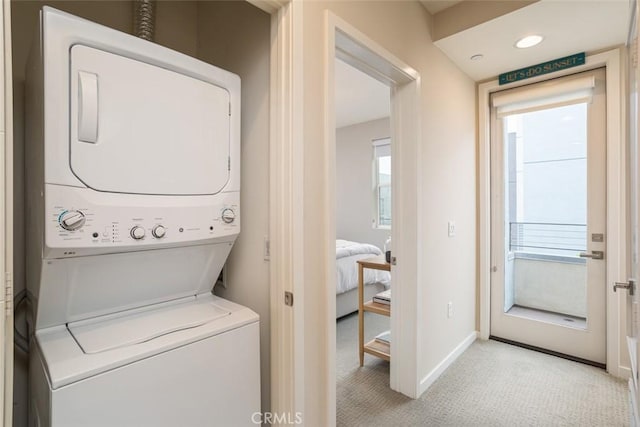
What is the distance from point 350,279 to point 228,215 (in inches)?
92.2

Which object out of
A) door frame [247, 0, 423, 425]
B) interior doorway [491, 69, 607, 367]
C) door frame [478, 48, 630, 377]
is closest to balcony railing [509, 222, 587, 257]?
interior doorway [491, 69, 607, 367]

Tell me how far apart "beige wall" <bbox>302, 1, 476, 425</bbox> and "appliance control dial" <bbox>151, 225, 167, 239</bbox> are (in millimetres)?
518

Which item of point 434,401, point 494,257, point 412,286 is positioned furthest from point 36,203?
point 494,257

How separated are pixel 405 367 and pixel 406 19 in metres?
2.19

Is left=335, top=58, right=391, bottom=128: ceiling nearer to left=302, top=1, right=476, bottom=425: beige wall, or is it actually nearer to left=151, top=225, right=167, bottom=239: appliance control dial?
left=302, top=1, right=476, bottom=425: beige wall

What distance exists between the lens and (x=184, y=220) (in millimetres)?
1096

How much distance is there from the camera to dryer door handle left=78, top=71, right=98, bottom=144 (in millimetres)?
871

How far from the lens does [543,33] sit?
204cm

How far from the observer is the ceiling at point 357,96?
3.19 meters

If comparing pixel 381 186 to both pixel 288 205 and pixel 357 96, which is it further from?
pixel 288 205

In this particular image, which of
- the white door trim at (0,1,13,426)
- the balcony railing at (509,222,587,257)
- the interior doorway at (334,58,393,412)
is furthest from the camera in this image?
the interior doorway at (334,58,393,412)

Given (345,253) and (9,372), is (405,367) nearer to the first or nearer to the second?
(345,253)

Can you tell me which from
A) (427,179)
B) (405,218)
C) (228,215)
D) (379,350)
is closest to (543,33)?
(427,179)

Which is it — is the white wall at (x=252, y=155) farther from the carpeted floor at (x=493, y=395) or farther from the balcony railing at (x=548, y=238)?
the balcony railing at (x=548, y=238)
